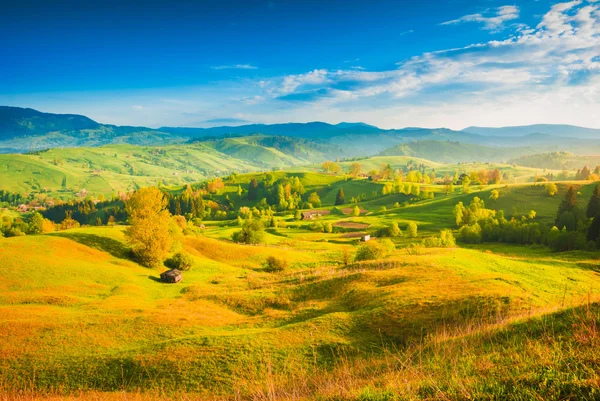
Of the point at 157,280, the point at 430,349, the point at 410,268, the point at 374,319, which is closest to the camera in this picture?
the point at 430,349

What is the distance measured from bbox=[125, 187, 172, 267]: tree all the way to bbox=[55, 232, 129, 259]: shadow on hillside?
10.9 ft

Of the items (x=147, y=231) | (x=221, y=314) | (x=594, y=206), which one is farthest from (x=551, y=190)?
(x=221, y=314)

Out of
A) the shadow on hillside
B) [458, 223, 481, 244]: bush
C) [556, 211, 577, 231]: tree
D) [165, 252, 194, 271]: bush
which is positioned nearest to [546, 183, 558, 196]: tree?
[556, 211, 577, 231]: tree

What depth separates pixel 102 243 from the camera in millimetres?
72688

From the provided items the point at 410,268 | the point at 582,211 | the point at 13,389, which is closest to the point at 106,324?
the point at 13,389

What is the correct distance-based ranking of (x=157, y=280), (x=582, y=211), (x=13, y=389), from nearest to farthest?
(x=13, y=389), (x=157, y=280), (x=582, y=211)

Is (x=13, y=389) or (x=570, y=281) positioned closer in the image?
(x=13, y=389)

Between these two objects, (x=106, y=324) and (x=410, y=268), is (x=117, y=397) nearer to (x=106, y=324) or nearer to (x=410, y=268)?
(x=106, y=324)

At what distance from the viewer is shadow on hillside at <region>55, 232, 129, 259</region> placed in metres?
70.3

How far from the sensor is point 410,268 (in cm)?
4566

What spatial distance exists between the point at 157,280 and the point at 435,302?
51870mm

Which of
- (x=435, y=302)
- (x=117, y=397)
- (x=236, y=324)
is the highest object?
(x=435, y=302)

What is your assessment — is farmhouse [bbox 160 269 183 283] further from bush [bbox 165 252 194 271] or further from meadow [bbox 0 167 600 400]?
→ bush [bbox 165 252 194 271]

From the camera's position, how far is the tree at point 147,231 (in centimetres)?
7050
